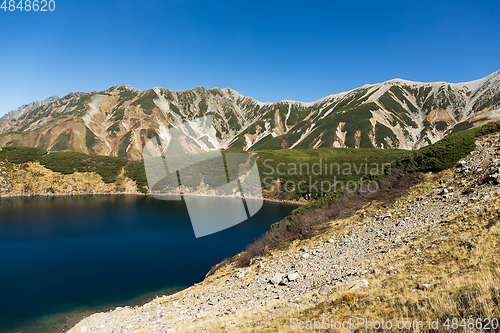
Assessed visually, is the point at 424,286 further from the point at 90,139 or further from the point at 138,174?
the point at 90,139

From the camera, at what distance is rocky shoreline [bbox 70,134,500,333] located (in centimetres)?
1045

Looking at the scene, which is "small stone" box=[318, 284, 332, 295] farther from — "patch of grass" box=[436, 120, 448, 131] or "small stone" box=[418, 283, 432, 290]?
"patch of grass" box=[436, 120, 448, 131]

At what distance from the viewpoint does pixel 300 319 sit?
27.2 feet

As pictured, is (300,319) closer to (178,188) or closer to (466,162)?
(466,162)

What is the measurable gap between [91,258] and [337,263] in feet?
107

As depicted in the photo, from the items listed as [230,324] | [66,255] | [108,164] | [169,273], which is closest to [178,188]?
[108,164]

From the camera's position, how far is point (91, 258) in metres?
31.4

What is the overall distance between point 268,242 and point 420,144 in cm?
19760

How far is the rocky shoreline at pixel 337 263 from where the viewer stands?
1045 centimetres

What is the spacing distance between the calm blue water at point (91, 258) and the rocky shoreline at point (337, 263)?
4886 millimetres

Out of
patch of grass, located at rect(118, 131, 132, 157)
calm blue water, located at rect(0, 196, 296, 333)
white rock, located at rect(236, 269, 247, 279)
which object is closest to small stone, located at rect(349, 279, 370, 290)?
white rock, located at rect(236, 269, 247, 279)

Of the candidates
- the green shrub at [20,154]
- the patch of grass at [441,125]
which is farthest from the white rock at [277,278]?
the patch of grass at [441,125]

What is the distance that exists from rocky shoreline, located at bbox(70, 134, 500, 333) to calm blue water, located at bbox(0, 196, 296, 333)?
16.0ft

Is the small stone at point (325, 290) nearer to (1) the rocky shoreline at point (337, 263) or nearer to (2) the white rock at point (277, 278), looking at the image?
(1) the rocky shoreline at point (337, 263)
